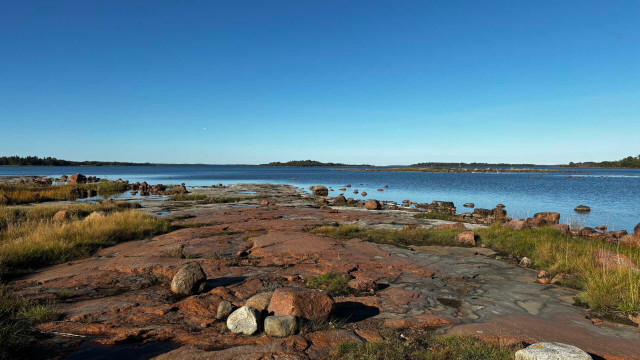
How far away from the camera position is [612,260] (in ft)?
27.1

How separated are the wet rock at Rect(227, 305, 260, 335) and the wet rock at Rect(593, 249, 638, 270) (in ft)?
25.4

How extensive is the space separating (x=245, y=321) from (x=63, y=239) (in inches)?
374

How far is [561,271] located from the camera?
29.5 ft

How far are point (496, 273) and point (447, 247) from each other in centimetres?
321

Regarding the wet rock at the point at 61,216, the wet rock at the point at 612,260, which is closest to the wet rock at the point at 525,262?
the wet rock at the point at 612,260

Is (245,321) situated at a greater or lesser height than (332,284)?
greater

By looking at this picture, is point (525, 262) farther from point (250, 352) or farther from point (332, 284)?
point (250, 352)

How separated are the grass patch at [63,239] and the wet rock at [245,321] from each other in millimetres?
6545

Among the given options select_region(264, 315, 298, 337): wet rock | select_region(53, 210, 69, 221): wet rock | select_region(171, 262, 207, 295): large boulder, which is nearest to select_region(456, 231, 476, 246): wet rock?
select_region(264, 315, 298, 337): wet rock

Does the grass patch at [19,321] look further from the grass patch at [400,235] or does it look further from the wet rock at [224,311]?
the grass patch at [400,235]

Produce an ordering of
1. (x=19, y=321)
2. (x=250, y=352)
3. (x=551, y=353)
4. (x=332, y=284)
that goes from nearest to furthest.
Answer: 1. (x=551, y=353)
2. (x=250, y=352)
3. (x=19, y=321)
4. (x=332, y=284)

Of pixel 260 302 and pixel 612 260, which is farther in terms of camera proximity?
pixel 612 260

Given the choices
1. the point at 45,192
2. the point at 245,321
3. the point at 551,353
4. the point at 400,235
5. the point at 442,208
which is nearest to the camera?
the point at 551,353

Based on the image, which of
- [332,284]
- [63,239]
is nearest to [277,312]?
[332,284]
